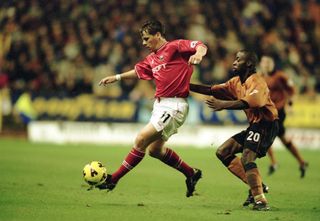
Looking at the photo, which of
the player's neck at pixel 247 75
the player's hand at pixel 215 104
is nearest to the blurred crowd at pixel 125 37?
the player's neck at pixel 247 75

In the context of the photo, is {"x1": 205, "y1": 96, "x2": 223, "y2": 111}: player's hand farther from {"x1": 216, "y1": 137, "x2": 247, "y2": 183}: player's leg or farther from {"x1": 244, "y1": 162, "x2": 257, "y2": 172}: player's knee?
{"x1": 216, "y1": 137, "x2": 247, "y2": 183}: player's leg

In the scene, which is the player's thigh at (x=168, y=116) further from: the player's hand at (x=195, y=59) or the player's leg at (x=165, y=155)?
the player's hand at (x=195, y=59)

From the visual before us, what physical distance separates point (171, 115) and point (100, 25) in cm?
1458

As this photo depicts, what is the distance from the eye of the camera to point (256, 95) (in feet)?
28.1

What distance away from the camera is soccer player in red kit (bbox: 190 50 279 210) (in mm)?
8570

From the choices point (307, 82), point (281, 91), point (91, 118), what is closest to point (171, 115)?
point (281, 91)

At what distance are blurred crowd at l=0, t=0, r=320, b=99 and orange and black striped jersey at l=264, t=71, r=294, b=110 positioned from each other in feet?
24.1

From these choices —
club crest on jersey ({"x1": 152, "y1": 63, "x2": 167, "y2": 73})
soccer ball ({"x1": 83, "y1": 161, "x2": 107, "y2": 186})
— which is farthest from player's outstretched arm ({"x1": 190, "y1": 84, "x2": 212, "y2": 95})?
soccer ball ({"x1": 83, "y1": 161, "x2": 107, "y2": 186})

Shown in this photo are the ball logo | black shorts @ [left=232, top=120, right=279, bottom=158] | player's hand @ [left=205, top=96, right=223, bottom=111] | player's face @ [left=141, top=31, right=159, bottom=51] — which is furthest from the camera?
player's face @ [left=141, top=31, right=159, bottom=51]

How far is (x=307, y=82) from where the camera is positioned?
2273 centimetres

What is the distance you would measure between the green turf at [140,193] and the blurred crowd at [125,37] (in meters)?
5.07

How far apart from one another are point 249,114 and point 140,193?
2.36 meters

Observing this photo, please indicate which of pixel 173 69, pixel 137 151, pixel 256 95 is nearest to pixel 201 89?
pixel 173 69

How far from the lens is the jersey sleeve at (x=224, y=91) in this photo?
30.5 ft
